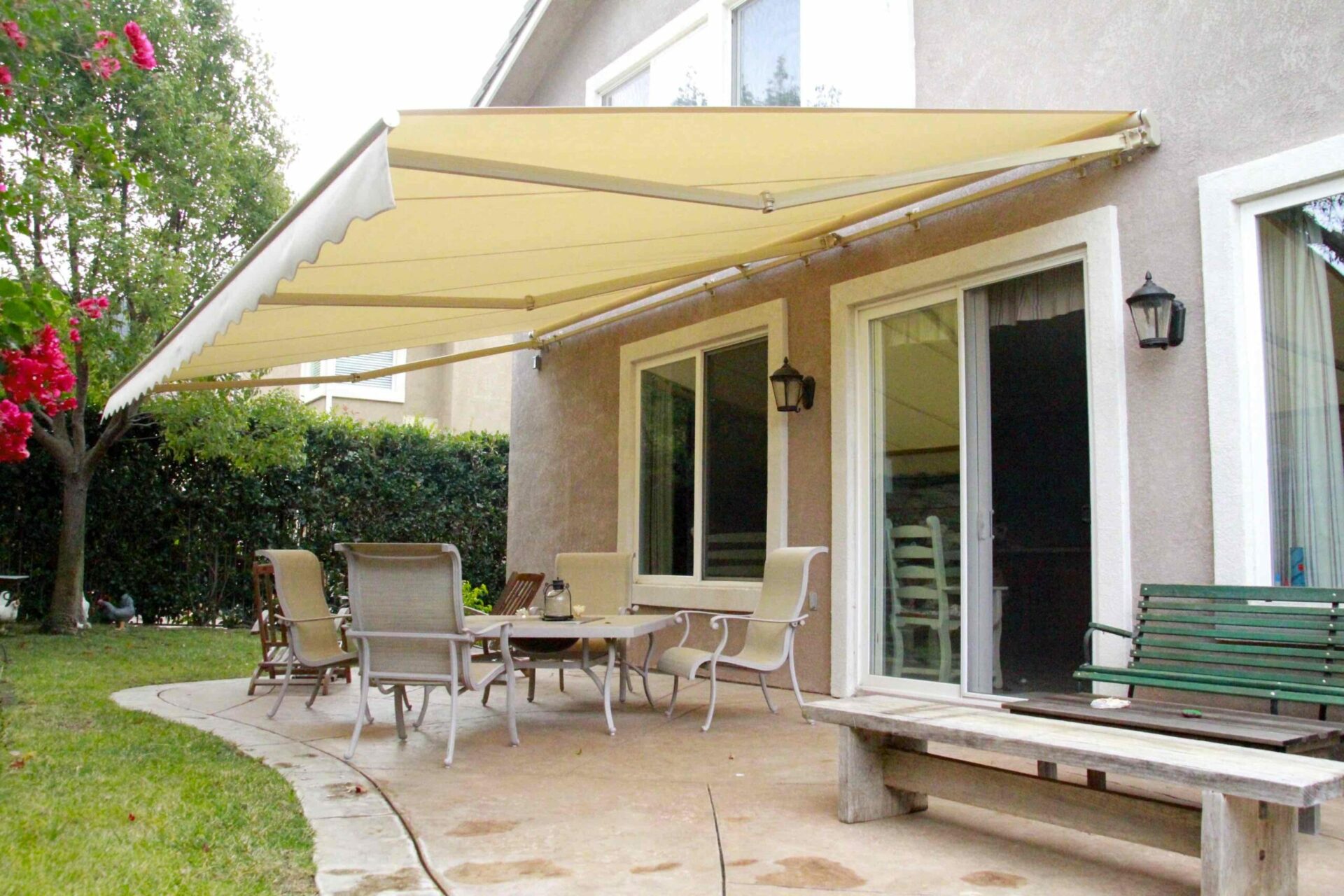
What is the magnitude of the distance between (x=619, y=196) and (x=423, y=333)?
3.31 meters

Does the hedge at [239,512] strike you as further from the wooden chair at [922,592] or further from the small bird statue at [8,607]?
the wooden chair at [922,592]

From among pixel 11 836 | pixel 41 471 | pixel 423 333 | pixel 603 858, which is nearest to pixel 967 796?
pixel 603 858

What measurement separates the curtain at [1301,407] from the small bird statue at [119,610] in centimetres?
1277

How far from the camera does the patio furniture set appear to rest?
18.5ft

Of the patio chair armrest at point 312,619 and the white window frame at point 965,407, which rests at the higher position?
the white window frame at point 965,407

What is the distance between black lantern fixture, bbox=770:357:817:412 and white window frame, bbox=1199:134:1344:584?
3.14m

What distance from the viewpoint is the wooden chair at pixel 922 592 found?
271 inches

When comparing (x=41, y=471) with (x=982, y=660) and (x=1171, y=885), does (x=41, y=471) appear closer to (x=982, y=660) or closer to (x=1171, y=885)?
(x=982, y=660)

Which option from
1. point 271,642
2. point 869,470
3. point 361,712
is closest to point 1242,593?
point 869,470

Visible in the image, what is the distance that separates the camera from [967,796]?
3.92 meters

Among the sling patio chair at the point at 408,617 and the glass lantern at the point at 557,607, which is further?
the glass lantern at the point at 557,607

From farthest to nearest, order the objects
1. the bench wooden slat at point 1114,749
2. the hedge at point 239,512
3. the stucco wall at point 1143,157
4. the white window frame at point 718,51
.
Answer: the hedge at point 239,512 < the white window frame at point 718,51 < the stucco wall at point 1143,157 < the bench wooden slat at point 1114,749

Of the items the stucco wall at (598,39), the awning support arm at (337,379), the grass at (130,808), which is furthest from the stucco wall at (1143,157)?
the grass at (130,808)

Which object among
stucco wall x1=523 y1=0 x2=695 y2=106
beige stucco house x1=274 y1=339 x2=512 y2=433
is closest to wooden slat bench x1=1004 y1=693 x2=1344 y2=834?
stucco wall x1=523 y1=0 x2=695 y2=106
